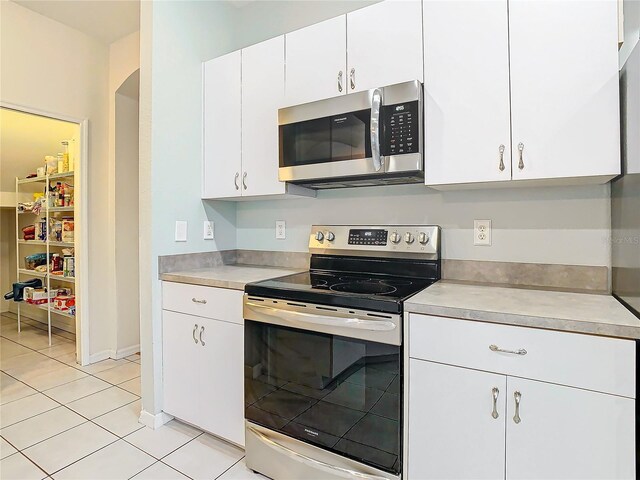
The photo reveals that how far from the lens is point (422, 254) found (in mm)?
1831

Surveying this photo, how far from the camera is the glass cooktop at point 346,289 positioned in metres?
1.36

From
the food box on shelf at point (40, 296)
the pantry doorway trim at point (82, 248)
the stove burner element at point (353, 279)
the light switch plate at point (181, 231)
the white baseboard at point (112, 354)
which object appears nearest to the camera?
the stove burner element at point (353, 279)

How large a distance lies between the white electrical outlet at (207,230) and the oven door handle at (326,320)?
0.89m

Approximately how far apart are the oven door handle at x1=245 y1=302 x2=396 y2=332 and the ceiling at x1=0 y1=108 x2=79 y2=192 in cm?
265

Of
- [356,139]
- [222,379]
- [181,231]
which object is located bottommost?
[222,379]

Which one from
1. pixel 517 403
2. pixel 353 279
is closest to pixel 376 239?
pixel 353 279

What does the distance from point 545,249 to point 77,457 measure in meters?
2.45

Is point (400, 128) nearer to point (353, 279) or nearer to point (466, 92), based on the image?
point (466, 92)

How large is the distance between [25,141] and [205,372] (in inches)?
145

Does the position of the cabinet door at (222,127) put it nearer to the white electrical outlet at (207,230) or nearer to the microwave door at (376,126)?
the white electrical outlet at (207,230)

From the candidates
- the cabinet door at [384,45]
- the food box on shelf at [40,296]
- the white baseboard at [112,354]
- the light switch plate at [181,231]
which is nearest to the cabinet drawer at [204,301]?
the light switch plate at [181,231]

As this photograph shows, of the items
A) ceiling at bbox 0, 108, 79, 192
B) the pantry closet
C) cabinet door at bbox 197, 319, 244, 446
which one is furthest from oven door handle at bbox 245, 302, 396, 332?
ceiling at bbox 0, 108, 79, 192

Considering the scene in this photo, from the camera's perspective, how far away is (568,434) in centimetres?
108

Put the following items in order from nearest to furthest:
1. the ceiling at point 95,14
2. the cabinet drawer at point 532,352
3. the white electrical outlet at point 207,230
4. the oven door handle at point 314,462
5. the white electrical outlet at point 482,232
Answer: the cabinet drawer at point 532,352
the oven door handle at point 314,462
the white electrical outlet at point 482,232
the white electrical outlet at point 207,230
the ceiling at point 95,14
